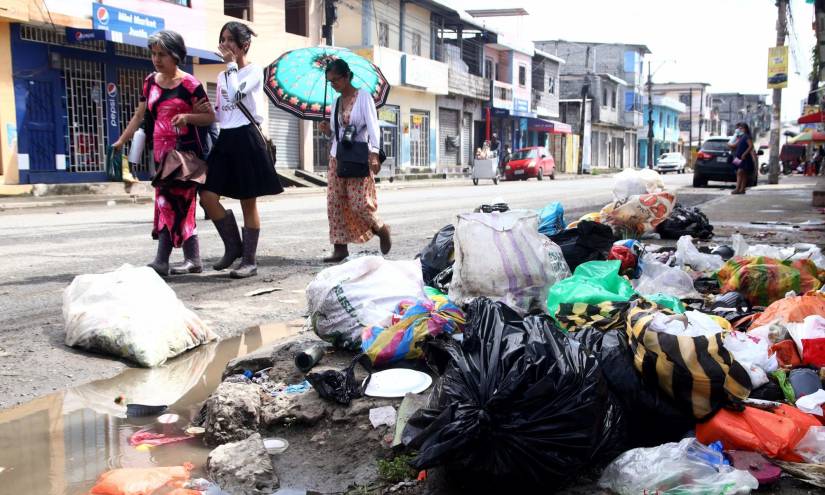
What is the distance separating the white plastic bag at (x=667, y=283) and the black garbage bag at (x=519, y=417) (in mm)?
2074

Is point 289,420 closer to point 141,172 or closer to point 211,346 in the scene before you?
point 211,346

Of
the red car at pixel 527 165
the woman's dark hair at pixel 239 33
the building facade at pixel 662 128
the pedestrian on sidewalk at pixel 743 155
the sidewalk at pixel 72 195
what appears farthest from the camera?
the building facade at pixel 662 128

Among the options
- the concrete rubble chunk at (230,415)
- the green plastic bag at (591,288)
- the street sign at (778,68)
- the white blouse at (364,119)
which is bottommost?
the concrete rubble chunk at (230,415)

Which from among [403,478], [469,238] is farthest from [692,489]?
[469,238]

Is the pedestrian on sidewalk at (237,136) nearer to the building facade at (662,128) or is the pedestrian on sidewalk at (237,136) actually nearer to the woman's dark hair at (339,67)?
the woman's dark hair at (339,67)

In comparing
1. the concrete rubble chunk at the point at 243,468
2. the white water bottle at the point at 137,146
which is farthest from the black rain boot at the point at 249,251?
the concrete rubble chunk at the point at 243,468

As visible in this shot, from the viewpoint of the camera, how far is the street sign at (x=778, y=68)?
79.4 feet

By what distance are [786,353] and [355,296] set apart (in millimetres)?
1790

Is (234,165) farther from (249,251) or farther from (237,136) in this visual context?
(249,251)

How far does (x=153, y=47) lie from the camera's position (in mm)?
4938

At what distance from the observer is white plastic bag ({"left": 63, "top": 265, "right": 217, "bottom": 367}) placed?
348 centimetres

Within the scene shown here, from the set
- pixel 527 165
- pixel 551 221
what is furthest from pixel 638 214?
pixel 527 165

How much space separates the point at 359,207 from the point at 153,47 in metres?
1.83

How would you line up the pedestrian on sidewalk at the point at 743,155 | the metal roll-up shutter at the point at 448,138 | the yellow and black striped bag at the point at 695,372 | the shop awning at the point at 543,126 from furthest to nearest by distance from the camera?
1. the shop awning at the point at 543,126
2. the metal roll-up shutter at the point at 448,138
3. the pedestrian on sidewalk at the point at 743,155
4. the yellow and black striped bag at the point at 695,372
